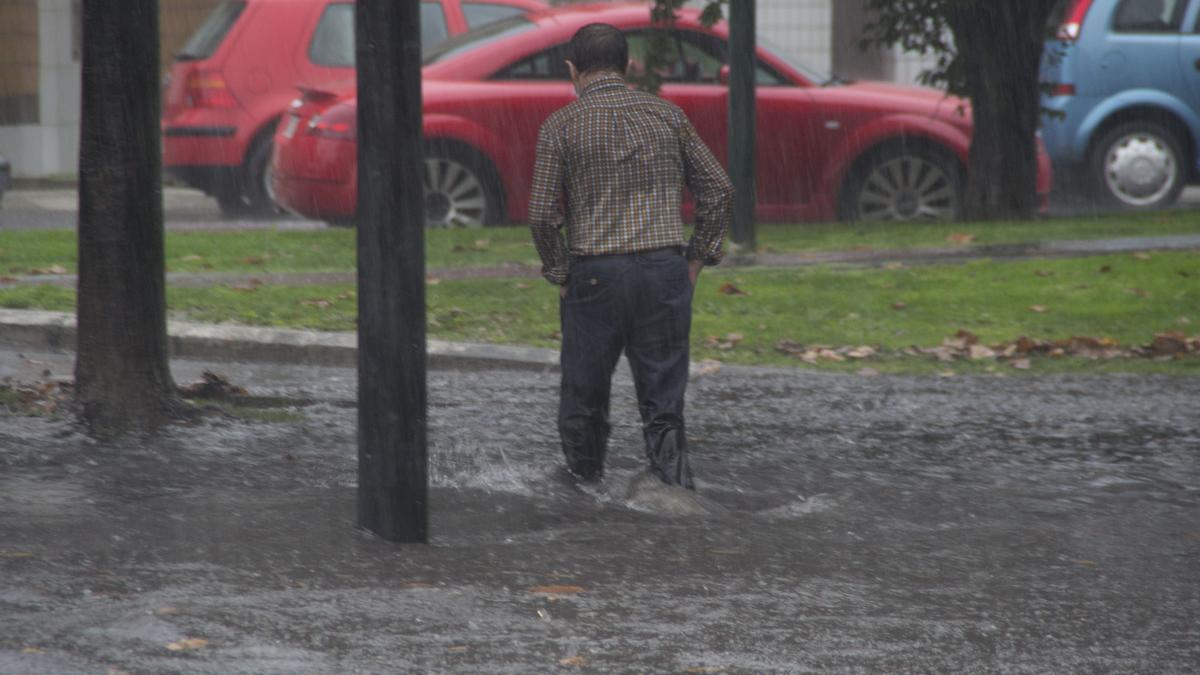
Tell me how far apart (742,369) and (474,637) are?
4.45 m

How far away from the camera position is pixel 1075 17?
15.8 meters

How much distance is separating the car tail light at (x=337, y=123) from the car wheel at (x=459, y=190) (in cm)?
58

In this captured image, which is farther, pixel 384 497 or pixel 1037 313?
pixel 1037 313

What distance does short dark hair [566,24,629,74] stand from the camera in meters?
5.80

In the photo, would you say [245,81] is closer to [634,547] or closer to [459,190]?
[459,190]

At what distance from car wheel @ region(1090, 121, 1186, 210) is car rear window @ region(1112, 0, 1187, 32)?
786 millimetres

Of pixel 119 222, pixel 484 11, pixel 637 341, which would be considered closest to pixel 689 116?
pixel 484 11

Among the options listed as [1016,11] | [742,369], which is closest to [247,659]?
[742,369]

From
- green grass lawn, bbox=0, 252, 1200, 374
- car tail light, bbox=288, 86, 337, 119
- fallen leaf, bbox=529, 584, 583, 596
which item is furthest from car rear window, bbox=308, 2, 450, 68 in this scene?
fallen leaf, bbox=529, 584, 583, 596

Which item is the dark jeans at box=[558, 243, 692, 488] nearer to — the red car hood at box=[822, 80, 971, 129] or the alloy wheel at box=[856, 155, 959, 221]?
the red car hood at box=[822, 80, 971, 129]

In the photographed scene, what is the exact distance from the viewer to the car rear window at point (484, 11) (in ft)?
52.7

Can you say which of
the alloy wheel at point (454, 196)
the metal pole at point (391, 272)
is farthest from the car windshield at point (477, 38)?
the metal pole at point (391, 272)

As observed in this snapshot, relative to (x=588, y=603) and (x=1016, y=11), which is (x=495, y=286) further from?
(x=588, y=603)

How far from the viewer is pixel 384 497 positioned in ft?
16.7
